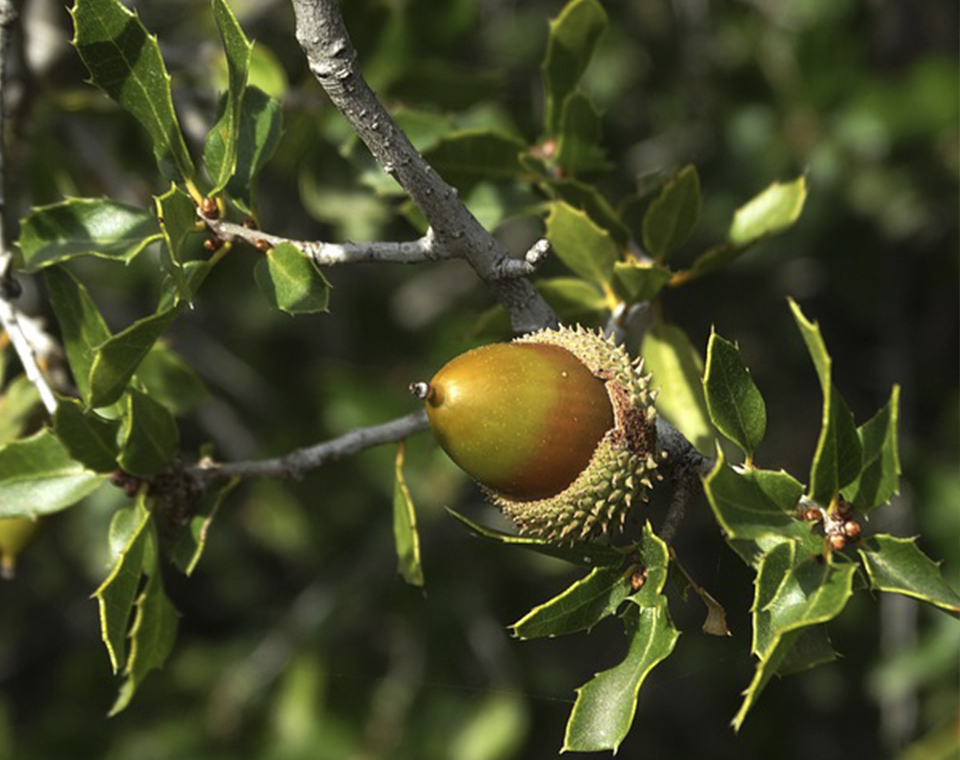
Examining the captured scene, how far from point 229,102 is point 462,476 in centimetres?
165

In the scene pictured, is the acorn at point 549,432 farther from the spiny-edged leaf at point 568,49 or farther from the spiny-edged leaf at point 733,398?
the spiny-edged leaf at point 568,49

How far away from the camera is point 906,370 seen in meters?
3.02

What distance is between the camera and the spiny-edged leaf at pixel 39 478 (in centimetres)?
155

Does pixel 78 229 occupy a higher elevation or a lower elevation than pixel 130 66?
lower

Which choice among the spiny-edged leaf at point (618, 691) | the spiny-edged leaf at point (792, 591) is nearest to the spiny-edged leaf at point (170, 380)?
the spiny-edged leaf at point (618, 691)

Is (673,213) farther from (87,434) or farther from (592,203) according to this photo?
(87,434)

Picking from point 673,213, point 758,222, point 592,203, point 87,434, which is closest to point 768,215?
point 758,222

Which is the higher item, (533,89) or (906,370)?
(533,89)

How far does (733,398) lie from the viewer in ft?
4.34

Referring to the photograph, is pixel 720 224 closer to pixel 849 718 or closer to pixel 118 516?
pixel 849 718

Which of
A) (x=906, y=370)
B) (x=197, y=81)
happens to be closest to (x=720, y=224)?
(x=906, y=370)

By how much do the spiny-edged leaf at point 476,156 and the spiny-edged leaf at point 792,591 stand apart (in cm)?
80

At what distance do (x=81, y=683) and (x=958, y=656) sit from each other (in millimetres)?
2110

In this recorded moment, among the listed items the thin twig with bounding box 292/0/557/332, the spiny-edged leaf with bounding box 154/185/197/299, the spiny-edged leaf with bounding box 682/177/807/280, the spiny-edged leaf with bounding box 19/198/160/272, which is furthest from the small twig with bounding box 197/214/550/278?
the spiny-edged leaf with bounding box 682/177/807/280
